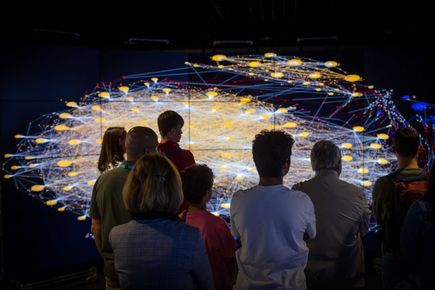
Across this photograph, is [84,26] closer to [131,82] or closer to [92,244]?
[131,82]

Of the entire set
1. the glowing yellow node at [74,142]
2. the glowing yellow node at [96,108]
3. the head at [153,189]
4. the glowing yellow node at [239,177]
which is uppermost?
the glowing yellow node at [96,108]

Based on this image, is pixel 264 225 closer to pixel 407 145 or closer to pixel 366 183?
pixel 407 145

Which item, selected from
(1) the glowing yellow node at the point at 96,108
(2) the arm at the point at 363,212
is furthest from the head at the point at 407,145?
(1) the glowing yellow node at the point at 96,108

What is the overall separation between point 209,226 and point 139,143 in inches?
28.0

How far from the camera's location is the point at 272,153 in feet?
6.43

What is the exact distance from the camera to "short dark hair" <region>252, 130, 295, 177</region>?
1960mm

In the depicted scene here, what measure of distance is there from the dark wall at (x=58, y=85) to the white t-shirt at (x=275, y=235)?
11.2 ft

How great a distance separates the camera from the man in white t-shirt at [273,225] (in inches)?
75.1

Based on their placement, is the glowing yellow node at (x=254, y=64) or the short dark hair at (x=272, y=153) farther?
the glowing yellow node at (x=254, y=64)

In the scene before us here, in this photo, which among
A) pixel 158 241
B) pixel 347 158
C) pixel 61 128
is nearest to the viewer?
pixel 158 241

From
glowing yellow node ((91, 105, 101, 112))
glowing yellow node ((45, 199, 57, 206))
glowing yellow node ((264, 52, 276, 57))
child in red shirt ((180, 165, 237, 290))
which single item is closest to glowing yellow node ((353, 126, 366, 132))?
glowing yellow node ((264, 52, 276, 57))

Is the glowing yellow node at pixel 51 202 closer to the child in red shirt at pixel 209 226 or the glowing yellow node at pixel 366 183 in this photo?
the child in red shirt at pixel 209 226

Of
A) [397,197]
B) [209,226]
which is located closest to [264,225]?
[209,226]

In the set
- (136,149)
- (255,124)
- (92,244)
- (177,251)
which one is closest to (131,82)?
(255,124)
